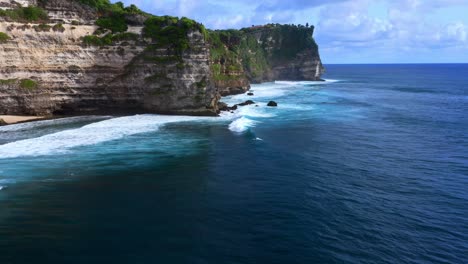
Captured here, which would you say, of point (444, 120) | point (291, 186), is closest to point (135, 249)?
point (291, 186)

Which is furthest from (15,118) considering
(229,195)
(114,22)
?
(229,195)

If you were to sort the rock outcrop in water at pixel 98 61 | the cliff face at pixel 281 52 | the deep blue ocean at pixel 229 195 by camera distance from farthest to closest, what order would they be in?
the cliff face at pixel 281 52 → the rock outcrop in water at pixel 98 61 → the deep blue ocean at pixel 229 195

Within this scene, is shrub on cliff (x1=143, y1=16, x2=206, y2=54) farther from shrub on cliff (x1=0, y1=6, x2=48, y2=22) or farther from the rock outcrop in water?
shrub on cliff (x1=0, y1=6, x2=48, y2=22)

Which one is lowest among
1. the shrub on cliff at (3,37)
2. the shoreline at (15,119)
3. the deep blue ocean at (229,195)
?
the deep blue ocean at (229,195)

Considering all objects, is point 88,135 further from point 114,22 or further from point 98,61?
point 114,22

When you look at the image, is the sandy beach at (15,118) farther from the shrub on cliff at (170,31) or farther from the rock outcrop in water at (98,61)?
the shrub on cliff at (170,31)

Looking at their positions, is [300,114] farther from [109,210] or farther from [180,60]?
A: [109,210]

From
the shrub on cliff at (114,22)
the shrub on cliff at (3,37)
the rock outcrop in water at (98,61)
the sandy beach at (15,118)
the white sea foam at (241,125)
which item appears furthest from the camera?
the shrub on cliff at (114,22)

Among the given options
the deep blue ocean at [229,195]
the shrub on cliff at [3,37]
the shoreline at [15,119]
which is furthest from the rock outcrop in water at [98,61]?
the deep blue ocean at [229,195]
